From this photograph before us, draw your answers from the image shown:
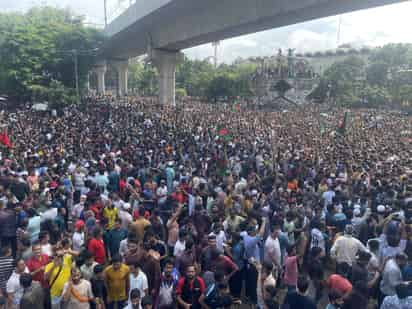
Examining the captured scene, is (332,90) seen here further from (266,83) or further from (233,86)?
(233,86)

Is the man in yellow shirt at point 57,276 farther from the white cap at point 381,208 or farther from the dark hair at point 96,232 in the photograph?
the white cap at point 381,208

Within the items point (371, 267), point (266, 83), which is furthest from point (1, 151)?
point (266, 83)

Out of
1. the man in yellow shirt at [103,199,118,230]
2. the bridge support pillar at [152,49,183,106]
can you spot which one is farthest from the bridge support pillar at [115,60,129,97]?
the man in yellow shirt at [103,199,118,230]

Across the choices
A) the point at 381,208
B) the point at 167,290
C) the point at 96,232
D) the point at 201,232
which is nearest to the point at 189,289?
the point at 167,290

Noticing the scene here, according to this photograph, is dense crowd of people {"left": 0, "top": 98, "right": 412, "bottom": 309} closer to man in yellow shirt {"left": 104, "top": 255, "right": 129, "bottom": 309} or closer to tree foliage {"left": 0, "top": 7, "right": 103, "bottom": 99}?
man in yellow shirt {"left": 104, "top": 255, "right": 129, "bottom": 309}

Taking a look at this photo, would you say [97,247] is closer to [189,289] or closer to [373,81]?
[189,289]

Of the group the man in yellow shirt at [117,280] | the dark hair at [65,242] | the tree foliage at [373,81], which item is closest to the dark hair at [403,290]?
the man in yellow shirt at [117,280]
